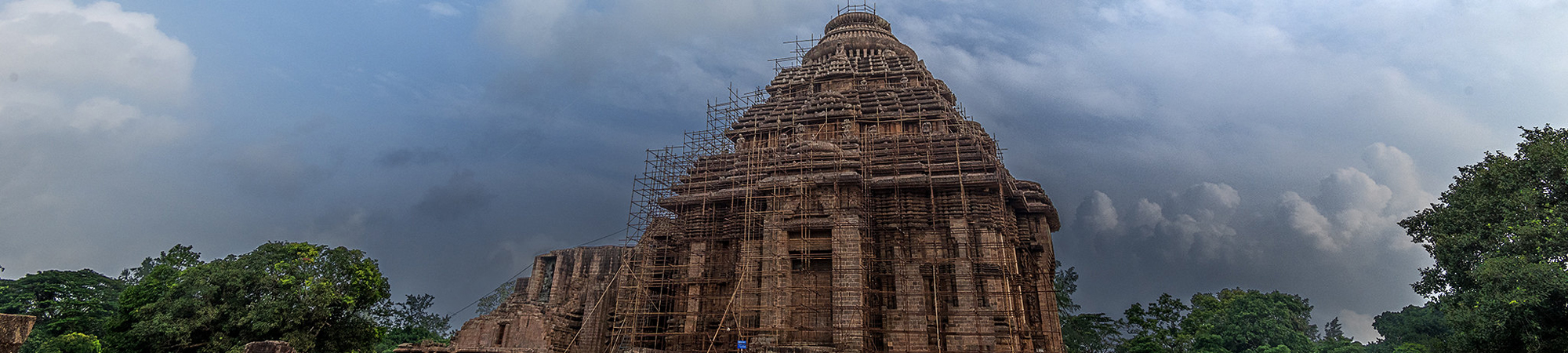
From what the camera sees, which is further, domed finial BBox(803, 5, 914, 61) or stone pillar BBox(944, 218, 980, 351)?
domed finial BBox(803, 5, 914, 61)

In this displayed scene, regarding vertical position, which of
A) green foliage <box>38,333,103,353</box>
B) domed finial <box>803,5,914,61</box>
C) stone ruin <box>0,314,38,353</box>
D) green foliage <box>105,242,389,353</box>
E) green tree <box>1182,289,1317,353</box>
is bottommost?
stone ruin <box>0,314,38,353</box>

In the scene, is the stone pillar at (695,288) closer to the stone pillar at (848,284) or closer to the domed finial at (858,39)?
the stone pillar at (848,284)

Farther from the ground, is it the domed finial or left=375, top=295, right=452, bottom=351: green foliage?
the domed finial

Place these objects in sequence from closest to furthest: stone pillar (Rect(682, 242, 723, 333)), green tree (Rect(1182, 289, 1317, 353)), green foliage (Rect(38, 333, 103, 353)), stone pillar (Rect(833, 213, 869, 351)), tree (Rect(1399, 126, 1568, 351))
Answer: tree (Rect(1399, 126, 1568, 351)) → stone pillar (Rect(833, 213, 869, 351)) → green foliage (Rect(38, 333, 103, 353)) → stone pillar (Rect(682, 242, 723, 333)) → green tree (Rect(1182, 289, 1317, 353))

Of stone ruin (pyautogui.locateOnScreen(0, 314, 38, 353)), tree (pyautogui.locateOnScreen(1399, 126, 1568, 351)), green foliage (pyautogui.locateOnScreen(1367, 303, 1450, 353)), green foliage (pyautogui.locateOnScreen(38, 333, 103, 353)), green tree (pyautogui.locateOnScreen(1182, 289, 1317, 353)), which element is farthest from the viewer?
green foliage (pyautogui.locateOnScreen(1367, 303, 1450, 353))

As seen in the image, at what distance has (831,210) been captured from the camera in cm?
2442

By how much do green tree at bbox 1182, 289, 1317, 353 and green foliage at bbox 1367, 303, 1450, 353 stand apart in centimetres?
659

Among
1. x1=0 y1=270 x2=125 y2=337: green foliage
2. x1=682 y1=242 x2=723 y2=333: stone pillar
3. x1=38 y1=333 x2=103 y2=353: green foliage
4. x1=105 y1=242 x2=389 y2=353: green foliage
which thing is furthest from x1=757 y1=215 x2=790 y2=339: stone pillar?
x1=0 y1=270 x2=125 y2=337: green foliage

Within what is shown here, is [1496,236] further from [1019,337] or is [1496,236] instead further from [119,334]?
[119,334]

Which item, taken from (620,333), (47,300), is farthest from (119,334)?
(620,333)

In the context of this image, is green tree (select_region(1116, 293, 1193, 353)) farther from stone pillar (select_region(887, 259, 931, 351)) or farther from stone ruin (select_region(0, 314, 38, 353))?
stone ruin (select_region(0, 314, 38, 353))

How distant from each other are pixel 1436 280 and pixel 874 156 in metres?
17.0

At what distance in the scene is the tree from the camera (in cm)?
1630

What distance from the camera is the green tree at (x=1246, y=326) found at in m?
35.9
